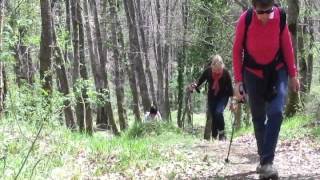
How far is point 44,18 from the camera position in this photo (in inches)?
482

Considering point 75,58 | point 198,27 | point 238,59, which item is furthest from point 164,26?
point 238,59

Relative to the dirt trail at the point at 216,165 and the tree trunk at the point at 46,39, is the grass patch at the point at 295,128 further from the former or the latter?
the tree trunk at the point at 46,39

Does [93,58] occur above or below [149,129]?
above

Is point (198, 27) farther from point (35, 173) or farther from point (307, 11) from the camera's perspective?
point (35, 173)

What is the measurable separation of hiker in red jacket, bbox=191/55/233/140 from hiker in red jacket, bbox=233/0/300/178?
16.4 ft

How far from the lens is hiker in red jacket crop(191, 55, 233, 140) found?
36.2 ft

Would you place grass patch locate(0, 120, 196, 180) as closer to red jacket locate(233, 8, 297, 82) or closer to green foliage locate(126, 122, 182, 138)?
red jacket locate(233, 8, 297, 82)

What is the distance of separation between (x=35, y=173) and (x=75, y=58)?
12204mm

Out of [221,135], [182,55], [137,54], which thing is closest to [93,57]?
[137,54]

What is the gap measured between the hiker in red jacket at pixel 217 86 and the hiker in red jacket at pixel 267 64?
5003 millimetres

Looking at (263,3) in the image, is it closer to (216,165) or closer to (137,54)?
(216,165)

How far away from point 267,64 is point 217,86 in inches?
213

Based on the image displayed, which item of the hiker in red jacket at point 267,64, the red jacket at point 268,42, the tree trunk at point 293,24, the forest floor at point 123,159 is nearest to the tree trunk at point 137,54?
the tree trunk at point 293,24

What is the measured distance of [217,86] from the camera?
11.2 metres
